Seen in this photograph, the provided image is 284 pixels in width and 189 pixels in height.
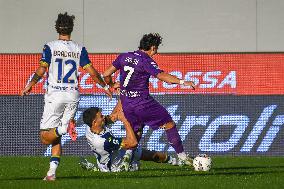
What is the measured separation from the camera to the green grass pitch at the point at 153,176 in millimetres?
12438

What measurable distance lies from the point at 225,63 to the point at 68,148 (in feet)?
10.8

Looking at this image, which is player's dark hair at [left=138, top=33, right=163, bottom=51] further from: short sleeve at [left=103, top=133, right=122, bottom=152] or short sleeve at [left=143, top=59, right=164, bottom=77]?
short sleeve at [left=103, top=133, right=122, bottom=152]

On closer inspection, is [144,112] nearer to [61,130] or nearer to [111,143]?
[111,143]

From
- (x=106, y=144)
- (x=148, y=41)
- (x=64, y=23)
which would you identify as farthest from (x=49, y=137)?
(x=148, y=41)

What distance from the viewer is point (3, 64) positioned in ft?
64.6

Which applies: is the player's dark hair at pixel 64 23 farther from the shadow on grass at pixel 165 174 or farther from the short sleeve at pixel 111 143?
the short sleeve at pixel 111 143

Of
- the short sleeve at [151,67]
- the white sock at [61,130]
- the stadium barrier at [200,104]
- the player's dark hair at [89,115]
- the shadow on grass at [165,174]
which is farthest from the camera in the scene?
the stadium barrier at [200,104]

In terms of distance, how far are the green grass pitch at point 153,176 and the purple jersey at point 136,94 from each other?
28.8 inches

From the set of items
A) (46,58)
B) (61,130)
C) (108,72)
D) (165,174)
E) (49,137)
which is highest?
(46,58)

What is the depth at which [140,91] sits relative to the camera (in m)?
14.8

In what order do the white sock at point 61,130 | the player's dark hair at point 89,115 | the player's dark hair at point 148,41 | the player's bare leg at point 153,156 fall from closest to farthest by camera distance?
the white sock at point 61,130 → the player's dark hair at point 89,115 → the player's dark hair at point 148,41 → the player's bare leg at point 153,156

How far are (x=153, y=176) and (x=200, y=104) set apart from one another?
5.81 m

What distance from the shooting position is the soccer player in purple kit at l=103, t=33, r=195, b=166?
14.6 metres

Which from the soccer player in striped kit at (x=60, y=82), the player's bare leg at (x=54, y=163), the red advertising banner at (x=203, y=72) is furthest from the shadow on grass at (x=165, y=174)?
the red advertising banner at (x=203, y=72)
